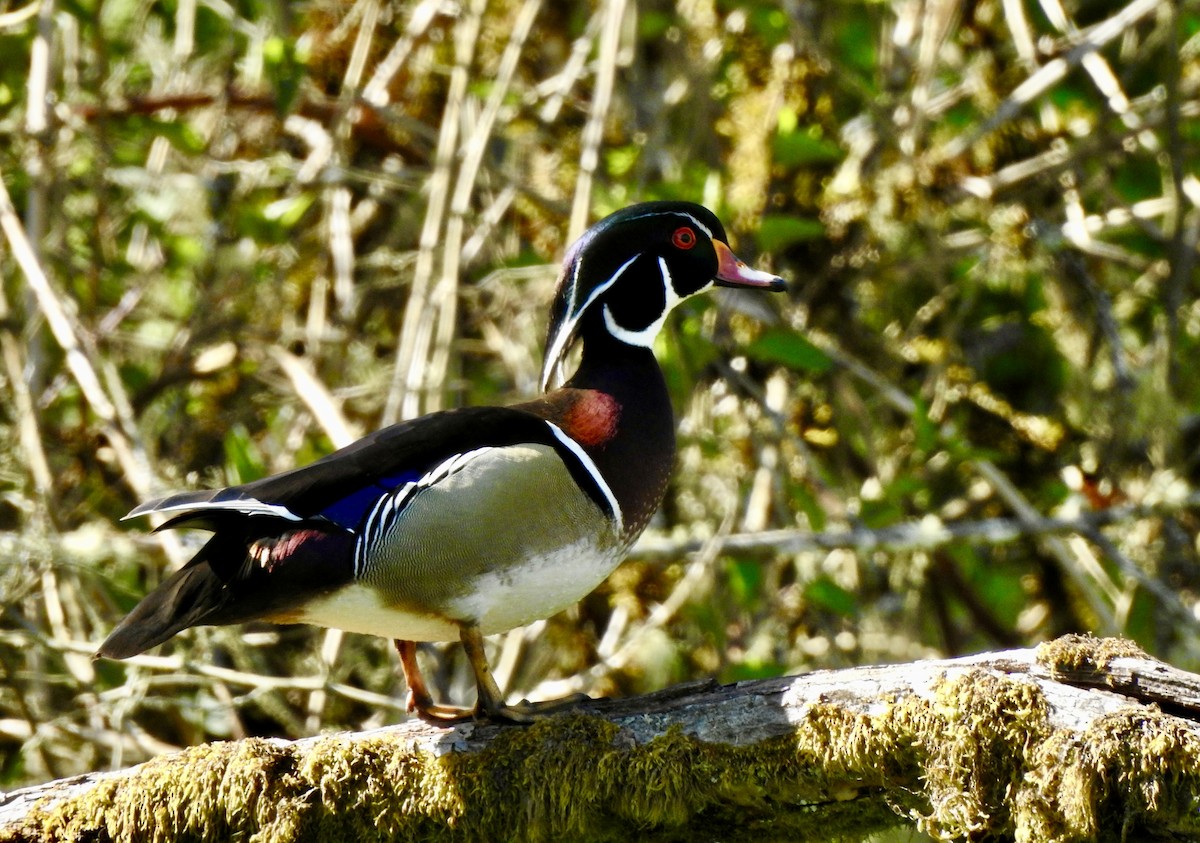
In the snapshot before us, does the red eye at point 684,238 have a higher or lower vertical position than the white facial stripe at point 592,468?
higher

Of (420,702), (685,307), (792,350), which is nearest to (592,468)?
(420,702)

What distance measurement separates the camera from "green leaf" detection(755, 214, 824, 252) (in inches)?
142

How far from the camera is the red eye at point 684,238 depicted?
2.87 m

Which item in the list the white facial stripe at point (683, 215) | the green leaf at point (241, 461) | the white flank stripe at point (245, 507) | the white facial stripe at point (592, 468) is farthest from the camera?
the green leaf at point (241, 461)

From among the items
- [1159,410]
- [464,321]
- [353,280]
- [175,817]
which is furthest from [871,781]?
[353,280]

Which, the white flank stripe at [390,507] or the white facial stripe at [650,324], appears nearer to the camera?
the white flank stripe at [390,507]

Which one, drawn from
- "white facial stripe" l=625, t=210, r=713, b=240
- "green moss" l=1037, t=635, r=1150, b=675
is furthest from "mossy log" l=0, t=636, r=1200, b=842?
"white facial stripe" l=625, t=210, r=713, b=240

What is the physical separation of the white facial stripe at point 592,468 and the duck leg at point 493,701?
12.5 inches

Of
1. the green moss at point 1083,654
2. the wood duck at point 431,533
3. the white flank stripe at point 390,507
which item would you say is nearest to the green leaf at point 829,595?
the wood duck at point 431,533

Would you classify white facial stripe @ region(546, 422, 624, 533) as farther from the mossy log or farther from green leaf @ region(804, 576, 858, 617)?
green leaf @ region(804, 576, 858, 617)

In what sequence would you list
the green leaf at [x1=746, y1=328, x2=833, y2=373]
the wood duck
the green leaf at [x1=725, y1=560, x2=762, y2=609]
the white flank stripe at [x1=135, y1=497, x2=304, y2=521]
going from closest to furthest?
the white flank stripe at [x1=135, y1=497, x2=304, y2=521]
the wood duck
the green leaf at [x1=746, y1=328, x2=833, y2=373]
the green leaf at [x1=725, y1=560, x2=762, y2=609]

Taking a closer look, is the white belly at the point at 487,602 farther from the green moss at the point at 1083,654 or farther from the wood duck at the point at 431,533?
the green moss at the point at 1083,654

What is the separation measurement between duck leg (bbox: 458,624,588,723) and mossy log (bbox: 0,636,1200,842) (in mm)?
47

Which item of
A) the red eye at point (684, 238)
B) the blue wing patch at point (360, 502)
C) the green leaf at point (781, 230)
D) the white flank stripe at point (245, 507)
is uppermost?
A: the green leaf at point (781, 230)
